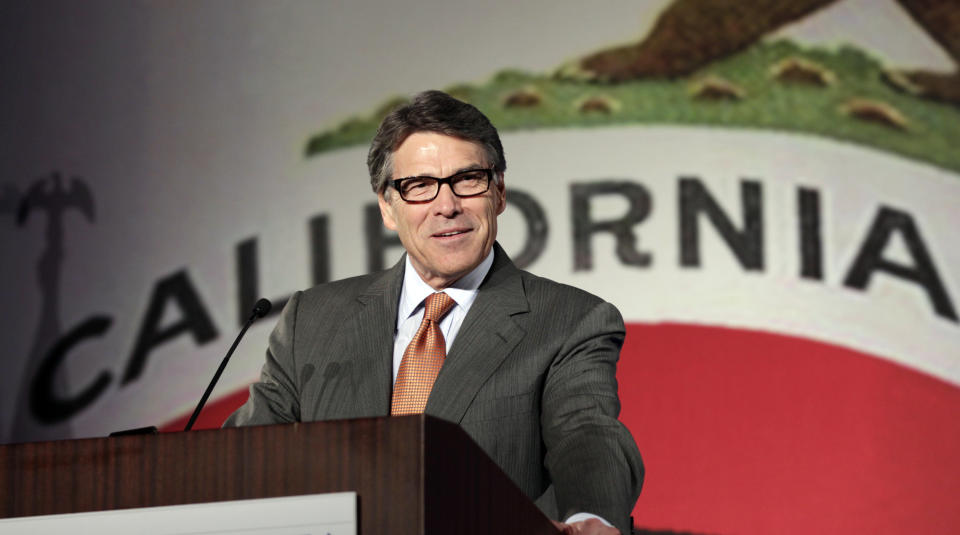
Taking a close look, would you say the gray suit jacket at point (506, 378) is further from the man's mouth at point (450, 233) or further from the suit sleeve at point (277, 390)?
the man's mouth at point (450, 233)

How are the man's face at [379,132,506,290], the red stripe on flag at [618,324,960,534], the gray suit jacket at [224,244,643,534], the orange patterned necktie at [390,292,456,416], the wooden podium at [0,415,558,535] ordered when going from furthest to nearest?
the red stripe on flag at [618,324,960,534] → the man's face at [379,132,506,290] → the orange patterned necktie at [390,292,456,416] → the gray suit jacket at [224,244,643,534] → the wooden podium at [0,415,558,535]

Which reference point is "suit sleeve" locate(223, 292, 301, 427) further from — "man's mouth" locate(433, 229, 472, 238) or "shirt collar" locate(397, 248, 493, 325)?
"man's mouth" locate(433, 229, 472, 238)

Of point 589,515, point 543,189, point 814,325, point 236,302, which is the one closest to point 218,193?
point 236,302

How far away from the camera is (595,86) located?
13.0ft

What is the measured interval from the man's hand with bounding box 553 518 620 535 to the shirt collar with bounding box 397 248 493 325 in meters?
0.62

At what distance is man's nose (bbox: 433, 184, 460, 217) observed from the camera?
85.4 inches

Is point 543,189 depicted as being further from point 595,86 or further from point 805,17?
point 805,17

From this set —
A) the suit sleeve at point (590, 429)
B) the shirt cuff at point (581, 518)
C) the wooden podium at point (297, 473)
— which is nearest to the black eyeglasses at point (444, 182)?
the suit sleeve at point (590, 429)

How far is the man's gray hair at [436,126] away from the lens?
217cm

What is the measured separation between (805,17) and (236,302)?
2.17 meters

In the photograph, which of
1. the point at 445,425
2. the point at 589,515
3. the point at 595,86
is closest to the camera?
the point at 445,425

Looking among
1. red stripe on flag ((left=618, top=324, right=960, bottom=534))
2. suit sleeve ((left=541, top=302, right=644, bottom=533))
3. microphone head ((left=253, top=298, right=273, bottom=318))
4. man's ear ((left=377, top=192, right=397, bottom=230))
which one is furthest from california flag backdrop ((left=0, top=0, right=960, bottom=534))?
microphone head ((left=253, top=298, right=273, bottom=318))

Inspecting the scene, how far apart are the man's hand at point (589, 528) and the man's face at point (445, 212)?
666mm

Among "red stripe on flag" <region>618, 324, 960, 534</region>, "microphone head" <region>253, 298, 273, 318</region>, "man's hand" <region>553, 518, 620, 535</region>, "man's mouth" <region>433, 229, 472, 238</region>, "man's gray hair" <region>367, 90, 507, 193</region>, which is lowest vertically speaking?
"red stripe on flag" <region>618, 324, 960, 534</region>
